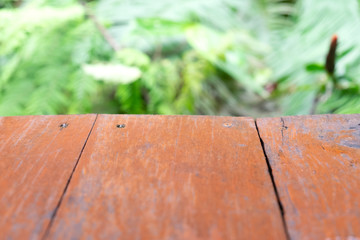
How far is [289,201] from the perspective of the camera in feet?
1.45

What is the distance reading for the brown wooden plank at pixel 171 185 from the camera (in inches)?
15.7

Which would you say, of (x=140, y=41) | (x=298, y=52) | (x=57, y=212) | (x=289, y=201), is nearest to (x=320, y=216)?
(x=289, y=201)

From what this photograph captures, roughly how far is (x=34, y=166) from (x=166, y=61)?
119 cm

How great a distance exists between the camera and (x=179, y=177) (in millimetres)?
484

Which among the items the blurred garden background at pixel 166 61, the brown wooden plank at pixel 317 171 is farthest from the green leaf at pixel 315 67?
the brown wooden plank at pixel 317 171

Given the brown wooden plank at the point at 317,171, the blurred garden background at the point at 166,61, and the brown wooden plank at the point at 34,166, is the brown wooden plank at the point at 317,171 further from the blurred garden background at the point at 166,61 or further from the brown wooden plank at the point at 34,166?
the blurred garden background at the point at 166,61

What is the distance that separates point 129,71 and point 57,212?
93cm

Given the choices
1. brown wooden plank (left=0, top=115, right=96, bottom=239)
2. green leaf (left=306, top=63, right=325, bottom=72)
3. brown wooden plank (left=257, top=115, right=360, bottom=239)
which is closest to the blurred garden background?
green leaf (left=306, top=63, right=325, bottom=72)

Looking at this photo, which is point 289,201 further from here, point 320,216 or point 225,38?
point 225,38

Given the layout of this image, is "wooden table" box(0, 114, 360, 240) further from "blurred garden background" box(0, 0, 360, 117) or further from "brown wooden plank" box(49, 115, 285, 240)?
"blurred garden background" box(0, 0, 360, 117)

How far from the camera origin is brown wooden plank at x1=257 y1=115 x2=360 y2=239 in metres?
0.41

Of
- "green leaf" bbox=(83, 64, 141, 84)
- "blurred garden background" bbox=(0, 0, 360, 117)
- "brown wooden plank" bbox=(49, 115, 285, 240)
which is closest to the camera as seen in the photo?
"brown wooden plank" bbox=(49, 115, 285, 240)

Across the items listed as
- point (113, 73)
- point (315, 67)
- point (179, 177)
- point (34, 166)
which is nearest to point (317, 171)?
point (179, 177)

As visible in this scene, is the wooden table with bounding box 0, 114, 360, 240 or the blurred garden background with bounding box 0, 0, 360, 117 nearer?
the wooden table with bounding box 0, 114, 360, 240
